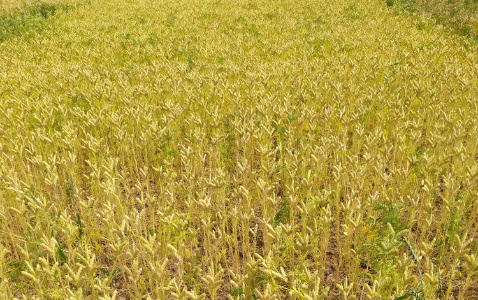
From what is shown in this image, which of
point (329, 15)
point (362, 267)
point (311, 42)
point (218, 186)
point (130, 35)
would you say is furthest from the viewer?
point (329, 15)

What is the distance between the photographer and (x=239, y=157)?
12.1 feet

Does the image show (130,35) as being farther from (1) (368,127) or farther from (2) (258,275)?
(2) (258,275)

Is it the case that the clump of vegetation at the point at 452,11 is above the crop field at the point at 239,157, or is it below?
above

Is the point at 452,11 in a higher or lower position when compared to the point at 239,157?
higher

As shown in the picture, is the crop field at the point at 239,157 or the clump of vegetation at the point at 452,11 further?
the clump of vegetation at the point at 452,11

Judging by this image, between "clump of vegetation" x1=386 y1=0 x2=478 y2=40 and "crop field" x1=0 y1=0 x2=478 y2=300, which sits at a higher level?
"clump of vegetation" x1=386 y1=0 x2=478 y2=40

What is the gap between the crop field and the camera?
1.99 m

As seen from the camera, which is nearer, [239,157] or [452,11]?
[239,157]

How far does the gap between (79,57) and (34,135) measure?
4.38 metres

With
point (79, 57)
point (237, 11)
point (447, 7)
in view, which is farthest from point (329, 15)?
point (79, 57)

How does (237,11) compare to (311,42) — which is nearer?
(311,42)

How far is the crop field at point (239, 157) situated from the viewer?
6.54 ft

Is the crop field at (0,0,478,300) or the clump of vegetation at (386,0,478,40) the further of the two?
the clump of vegetation at (386,0,478,40)

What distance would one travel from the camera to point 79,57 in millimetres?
6992
